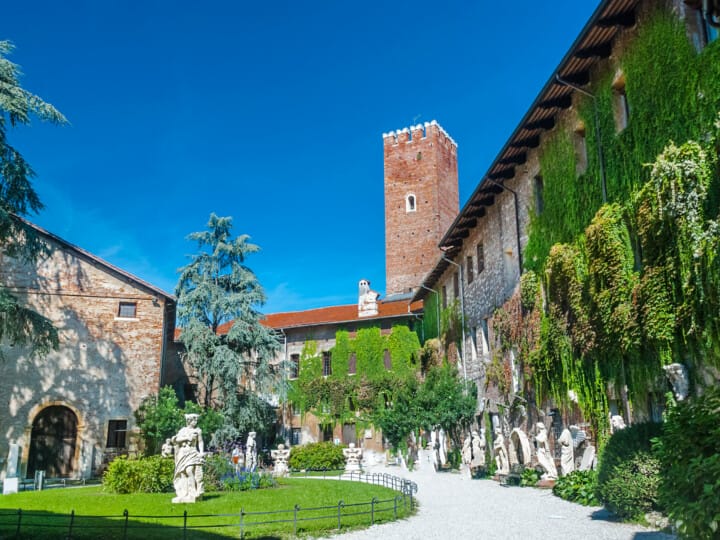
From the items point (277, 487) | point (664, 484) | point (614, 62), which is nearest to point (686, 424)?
point (664, 484)

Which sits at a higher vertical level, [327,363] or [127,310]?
[127,310]

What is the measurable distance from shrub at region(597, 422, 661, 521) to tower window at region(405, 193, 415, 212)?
3801cm

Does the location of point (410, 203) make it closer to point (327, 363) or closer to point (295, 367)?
point (327, 363)

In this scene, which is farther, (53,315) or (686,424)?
(53,315)

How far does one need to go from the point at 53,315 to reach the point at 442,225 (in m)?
30.5

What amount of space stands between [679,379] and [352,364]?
89.5ft

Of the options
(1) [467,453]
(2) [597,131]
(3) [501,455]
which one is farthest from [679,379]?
(1) [467,453]

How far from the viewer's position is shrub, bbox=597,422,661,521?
1028 centimetres

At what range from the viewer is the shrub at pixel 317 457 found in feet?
95.3

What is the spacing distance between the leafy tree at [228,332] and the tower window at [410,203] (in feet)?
66.1

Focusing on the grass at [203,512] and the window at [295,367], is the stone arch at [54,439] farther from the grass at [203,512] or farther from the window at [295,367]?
the window at [295,367]

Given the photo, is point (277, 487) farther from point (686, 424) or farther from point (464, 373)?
point (686, 424)

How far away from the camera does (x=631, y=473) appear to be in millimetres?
10695

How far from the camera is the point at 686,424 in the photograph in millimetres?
6207
